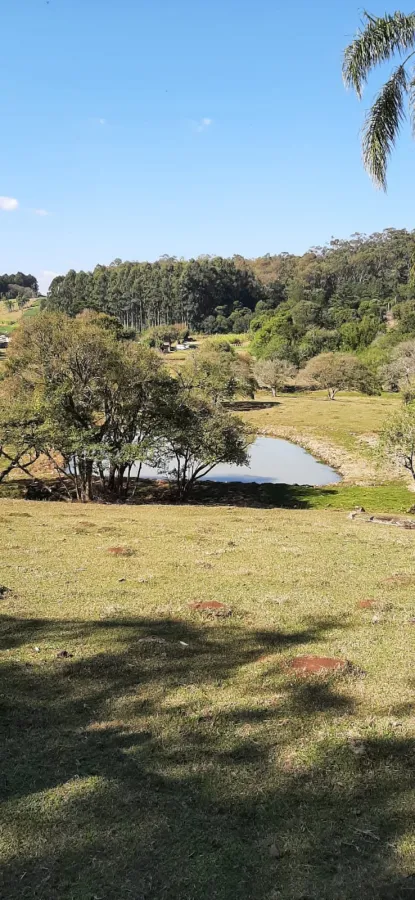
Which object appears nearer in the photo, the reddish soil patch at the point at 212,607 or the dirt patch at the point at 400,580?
the reddish soil patch at the point at 212,607

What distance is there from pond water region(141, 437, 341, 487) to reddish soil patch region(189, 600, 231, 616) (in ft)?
109

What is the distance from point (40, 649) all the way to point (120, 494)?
29.9 metres

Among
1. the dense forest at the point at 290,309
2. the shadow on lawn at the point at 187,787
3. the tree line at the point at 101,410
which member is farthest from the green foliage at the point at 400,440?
the dense forest at the point at 290,309

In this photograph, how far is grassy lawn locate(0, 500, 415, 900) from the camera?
4.78m

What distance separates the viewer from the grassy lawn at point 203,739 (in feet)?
15.7

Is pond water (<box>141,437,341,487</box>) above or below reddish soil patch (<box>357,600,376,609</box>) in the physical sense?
above

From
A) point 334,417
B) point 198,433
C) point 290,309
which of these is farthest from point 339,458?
point 290,309

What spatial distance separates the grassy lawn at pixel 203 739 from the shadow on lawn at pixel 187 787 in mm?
18

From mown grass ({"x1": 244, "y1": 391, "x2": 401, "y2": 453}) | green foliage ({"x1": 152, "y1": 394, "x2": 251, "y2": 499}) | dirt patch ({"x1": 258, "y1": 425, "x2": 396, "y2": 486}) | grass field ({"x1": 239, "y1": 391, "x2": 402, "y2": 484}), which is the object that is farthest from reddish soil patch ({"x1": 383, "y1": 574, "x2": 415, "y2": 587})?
mown grass ({"x1": 244, "y1": 391, "x2": 401, "y2": 453})

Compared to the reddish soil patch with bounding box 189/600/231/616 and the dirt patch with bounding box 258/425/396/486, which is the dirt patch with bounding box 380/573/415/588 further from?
the dirt patch with bounding box 258/425/396/486

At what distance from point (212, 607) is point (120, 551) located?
556 centimetres

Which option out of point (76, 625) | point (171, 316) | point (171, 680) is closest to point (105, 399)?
point (76, 625)

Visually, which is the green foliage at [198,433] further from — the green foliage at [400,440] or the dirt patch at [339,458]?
the dirt patch at [339,458]

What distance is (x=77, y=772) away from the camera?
5.98 m
